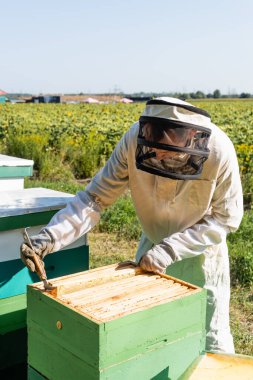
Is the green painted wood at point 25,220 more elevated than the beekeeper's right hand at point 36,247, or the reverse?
the green painted wood at point 25,220

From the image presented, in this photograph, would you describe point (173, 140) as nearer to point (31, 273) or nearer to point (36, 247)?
point (36, 247)

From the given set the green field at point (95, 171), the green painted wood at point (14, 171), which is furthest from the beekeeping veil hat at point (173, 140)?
the green field at point (95, 171)

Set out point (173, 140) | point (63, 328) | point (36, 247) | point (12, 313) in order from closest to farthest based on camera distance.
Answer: point (63, 328), point (173, 140), point (36, 247), point (12, 313)

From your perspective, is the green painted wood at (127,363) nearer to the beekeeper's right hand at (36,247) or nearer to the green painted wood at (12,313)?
the beekeeper's right hand at (36,247)

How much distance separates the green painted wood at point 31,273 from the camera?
2430mm

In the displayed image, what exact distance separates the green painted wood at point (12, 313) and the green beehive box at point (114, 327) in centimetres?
54

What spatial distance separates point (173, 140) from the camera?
1997 millimetres

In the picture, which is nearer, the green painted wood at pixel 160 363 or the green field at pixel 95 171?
the green painted wood at pixel 160 363

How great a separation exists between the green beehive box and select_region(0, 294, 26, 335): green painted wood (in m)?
0.54

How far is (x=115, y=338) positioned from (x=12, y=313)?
3.30 feet

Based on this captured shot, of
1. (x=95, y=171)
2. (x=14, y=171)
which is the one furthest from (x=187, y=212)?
(x=95, y=171)

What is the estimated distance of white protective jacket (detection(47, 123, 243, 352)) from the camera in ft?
7.41

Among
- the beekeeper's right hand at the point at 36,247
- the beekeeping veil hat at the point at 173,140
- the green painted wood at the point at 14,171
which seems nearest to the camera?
the beekeeping veil hat at the point at 173,140

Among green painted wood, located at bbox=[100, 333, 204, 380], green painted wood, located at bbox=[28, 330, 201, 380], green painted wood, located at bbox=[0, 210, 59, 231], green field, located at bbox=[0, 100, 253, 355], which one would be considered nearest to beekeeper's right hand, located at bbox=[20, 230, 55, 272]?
green painted wood, located at bbox=[0, 210, 59, 231]
